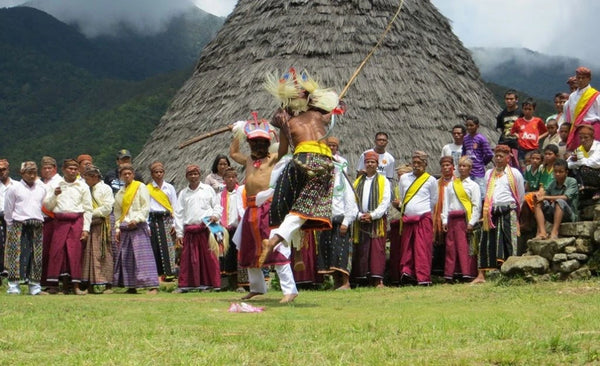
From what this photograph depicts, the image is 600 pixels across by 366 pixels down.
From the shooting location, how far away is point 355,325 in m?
6.02

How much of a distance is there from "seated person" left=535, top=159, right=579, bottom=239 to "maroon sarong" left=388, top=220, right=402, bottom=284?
1975 mm

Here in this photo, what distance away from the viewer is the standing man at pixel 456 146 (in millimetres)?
12039

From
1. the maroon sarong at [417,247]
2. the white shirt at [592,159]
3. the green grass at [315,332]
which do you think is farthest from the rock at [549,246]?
the maroon sarong at [417,247]

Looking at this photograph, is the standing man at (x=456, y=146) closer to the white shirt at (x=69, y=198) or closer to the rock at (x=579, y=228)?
the rock at (x=579, y=228)

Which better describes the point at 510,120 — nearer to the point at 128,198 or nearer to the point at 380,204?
the point at 380,204

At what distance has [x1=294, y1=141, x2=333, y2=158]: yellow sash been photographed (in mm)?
7469

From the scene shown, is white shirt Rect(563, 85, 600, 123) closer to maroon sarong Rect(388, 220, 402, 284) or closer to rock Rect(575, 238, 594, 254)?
rock Rect(575, 238, 594, 254)

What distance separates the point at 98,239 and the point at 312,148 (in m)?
4.22

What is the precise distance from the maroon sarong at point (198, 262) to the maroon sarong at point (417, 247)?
222cm

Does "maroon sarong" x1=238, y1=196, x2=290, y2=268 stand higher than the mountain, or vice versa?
the mountain

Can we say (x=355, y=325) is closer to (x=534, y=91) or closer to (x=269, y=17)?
(x=269, y=17)

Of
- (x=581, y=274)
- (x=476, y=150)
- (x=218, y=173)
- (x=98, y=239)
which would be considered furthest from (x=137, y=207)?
(x=581, y=274)

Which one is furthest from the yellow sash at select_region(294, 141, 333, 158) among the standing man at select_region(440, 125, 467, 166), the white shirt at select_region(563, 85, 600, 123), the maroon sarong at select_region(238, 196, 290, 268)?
the standing man at select_region(440, 125, 467, 166)

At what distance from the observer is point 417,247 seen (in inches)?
429
